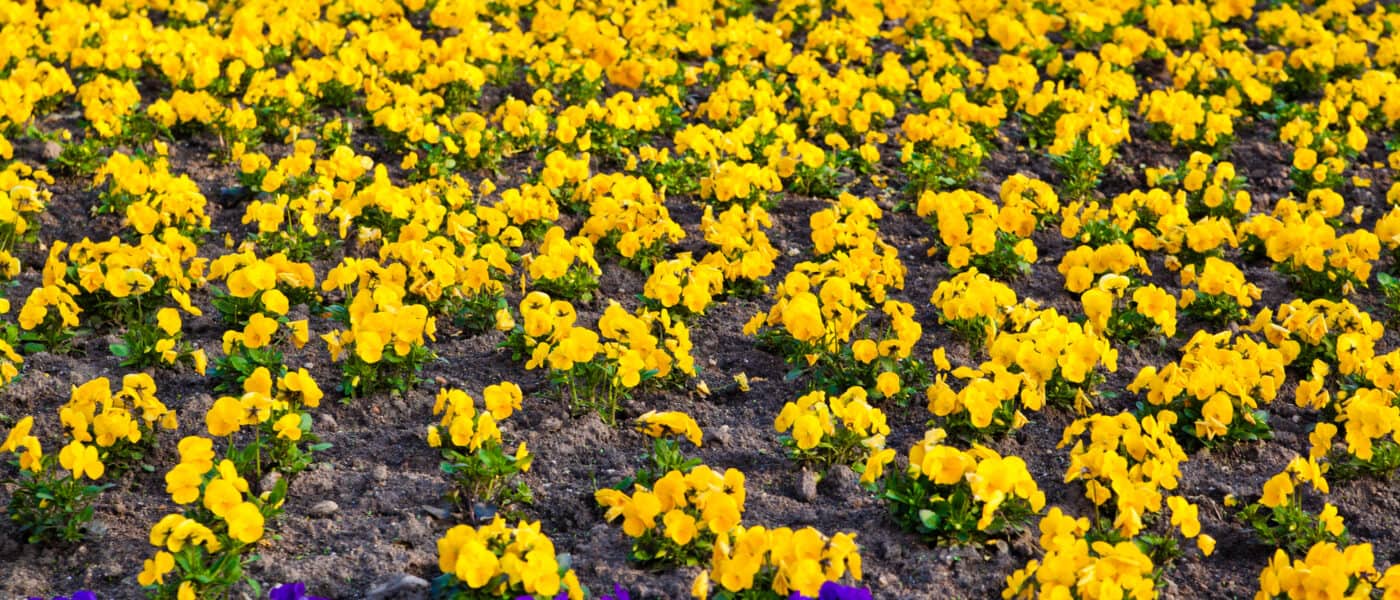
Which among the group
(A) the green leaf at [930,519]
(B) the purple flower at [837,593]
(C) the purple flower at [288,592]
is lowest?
(A) the green leaf at [930,519]

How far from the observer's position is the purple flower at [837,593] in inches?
136

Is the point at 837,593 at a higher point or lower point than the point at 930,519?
higher

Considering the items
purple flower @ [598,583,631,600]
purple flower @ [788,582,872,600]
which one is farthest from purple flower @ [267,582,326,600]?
purple flower @ [788,582,872,600]

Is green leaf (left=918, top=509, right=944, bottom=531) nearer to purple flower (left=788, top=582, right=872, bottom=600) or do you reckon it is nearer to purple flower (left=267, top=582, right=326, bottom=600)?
purple flower (left=788, top=582, right=872, bottom=600)

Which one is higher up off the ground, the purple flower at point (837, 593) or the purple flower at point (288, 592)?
the purple flower at point (837, 593)

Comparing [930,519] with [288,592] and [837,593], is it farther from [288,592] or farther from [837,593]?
[288,592]

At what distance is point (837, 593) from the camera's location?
351 centimetres

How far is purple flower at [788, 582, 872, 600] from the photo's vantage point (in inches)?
136

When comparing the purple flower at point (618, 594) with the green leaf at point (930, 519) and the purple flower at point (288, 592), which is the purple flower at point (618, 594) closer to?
the purple flower at point (288, 592)

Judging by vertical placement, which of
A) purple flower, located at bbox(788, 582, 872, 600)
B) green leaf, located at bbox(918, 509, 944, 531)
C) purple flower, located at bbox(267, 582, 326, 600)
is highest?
purple flower, located at bbox(788, 582, 872, 600)

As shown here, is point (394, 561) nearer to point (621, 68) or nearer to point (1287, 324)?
point (1287, 324)

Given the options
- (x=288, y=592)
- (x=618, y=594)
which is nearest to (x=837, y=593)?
(x=618, y=594)

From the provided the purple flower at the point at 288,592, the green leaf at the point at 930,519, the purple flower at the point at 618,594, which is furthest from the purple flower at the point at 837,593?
the purple flower at the point at 288,592

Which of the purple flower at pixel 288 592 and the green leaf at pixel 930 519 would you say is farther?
the green leaf at pixel 930 519
